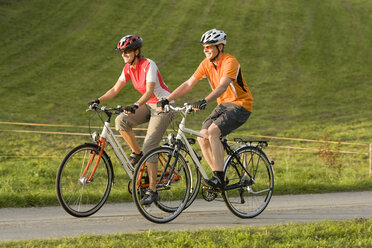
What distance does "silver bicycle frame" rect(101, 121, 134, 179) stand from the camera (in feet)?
23.5

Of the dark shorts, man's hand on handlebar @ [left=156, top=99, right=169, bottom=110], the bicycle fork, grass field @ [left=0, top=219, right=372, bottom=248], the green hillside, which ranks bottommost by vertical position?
grass field @ [left=0, top=219, right=372, bottom=248]

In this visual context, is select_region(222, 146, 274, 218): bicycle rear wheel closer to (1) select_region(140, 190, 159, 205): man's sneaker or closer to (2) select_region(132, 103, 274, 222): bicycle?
(2) select_region(132, 103, 274, 222): bicycle

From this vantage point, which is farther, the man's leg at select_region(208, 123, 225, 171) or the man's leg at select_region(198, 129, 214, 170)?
the man's leg at select_region(198, 129, 214, 170)

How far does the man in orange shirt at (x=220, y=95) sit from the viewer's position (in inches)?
282

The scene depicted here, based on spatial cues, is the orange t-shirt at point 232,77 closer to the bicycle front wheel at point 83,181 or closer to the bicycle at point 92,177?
the bicycle at point 92,177

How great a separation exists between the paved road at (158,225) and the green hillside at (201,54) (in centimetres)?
1272

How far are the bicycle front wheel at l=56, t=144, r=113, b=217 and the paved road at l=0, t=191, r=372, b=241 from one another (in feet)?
0.58

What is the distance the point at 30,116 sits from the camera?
78.8ft

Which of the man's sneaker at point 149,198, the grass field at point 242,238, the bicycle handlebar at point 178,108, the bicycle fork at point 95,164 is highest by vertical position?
the bicycle handlebar at point 178,108

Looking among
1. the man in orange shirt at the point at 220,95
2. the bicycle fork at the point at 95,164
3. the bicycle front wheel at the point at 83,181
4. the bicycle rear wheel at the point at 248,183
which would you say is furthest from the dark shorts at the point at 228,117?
the bicycle front wheel at the point at 83,181

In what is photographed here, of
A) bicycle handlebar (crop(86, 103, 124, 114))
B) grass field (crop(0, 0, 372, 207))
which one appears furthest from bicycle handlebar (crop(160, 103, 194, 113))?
grass field (crop(0, 0, 372, 207))

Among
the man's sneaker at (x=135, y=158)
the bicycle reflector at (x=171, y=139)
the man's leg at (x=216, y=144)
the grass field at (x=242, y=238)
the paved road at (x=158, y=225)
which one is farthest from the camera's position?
the man's sneaker at (x=135, y=158)

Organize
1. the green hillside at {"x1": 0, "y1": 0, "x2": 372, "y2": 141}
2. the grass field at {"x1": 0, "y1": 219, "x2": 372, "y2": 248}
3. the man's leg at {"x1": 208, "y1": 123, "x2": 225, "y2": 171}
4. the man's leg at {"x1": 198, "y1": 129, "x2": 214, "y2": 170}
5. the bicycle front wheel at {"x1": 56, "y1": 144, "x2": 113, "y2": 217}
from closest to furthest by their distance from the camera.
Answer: the grass field at {"x1": 0, "y1": 219, "x2": 372, "y2": 248} → the bicycle front wheel at {"x1": 56, "y1": 144, "x2": 113, "y2": 217} → the man's leg at {"x1": 208, "y1": 123, "x2": 225, "y2": 171} → the man's leg at {"x1": 198, "y1": 129, "x2": 214, "y2": 170} → the green hillside at {"x1": 0, "y1": 0, "x2": 372, "y2": 141}

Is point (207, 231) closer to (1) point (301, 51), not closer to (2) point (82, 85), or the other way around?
(2) point (82, 85)
